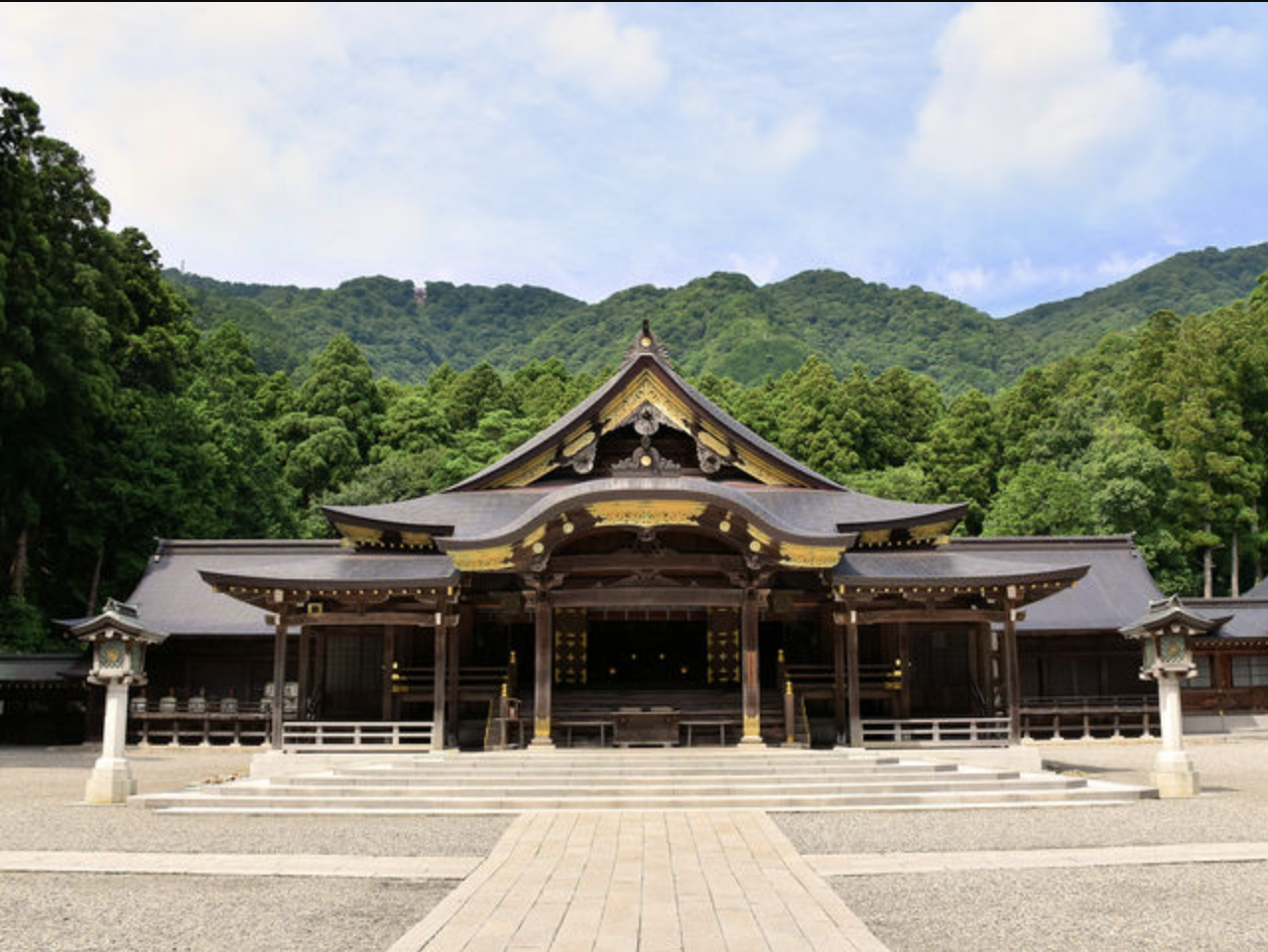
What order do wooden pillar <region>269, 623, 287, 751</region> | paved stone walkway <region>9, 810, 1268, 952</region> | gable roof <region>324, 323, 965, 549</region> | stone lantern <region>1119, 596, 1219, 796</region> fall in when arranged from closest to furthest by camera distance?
paved stone walkway <region>9, 810, 1268, 952</region>, stone lantern <region>1119, 596, 1219, 796</region>, wooden pillar <region>269, 623, 287, 751</region>, gable roof <region>324, 323, 965, 549</region>

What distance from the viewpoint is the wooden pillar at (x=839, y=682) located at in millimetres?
19812

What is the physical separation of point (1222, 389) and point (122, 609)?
3925 cm

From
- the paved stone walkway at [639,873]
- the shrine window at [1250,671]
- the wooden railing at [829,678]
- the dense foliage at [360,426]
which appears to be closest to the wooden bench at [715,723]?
the wooden railing at [829,678]

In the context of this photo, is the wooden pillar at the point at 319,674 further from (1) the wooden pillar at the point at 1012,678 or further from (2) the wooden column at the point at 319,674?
(1) the wooden pillar at the point at 1012,678

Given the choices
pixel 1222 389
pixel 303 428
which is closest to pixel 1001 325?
pixel 1222 389

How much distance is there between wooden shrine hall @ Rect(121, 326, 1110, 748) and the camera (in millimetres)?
Answer: 19047

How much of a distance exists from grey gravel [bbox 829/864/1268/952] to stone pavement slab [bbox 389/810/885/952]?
0.48 meters

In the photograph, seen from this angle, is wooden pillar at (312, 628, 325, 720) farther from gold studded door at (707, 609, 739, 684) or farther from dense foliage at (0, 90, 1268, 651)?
dense foliage at (0, 90, 1268, 651)

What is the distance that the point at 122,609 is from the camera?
54.5 ft

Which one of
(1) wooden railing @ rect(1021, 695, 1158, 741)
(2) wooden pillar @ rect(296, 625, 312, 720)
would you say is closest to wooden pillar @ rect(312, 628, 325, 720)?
(2) wooden pillar @ rect(296, 625, 312, 720)

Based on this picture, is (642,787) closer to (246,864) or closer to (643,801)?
(643,801)

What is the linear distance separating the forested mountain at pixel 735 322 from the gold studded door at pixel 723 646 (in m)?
58.4

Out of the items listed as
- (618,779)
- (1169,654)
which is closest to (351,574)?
(618,779)

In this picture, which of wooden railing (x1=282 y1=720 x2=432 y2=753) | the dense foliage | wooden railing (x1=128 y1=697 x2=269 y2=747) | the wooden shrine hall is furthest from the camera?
the dense foliage
